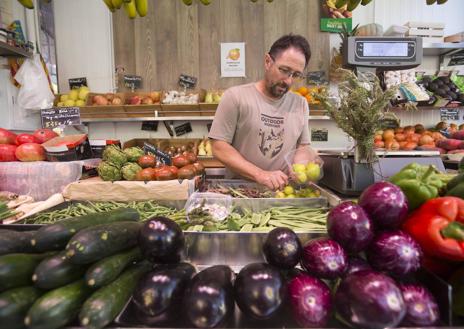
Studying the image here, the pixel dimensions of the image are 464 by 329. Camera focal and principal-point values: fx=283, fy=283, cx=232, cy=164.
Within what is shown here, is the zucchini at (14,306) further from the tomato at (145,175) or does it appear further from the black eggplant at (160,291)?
the tomato at (145,175)

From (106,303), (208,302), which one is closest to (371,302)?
(208,302)

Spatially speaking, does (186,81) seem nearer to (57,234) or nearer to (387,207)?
(57,234)

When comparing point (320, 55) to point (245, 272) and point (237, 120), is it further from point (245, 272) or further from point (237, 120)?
point (245, 272)

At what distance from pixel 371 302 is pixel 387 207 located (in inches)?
11.1

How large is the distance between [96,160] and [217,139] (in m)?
1.13

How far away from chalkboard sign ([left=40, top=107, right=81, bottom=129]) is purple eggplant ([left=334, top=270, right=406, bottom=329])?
299 cm

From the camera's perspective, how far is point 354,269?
779mm

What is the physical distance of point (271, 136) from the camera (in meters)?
2.50

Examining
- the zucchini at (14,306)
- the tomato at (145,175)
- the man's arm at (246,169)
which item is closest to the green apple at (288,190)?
the man's arm at (246,169)

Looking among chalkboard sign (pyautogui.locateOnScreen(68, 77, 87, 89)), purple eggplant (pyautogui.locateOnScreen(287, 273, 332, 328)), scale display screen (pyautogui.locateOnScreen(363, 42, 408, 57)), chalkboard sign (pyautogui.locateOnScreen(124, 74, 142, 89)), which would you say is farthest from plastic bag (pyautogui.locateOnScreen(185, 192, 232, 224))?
chalkboard sign (pyautogui.locateOnScreen(68, 77, 87, 89))

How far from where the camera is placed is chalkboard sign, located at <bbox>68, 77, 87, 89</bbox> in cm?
461

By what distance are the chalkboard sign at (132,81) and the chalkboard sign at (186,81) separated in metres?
0.67

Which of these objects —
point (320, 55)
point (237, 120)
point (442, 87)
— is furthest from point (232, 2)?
point (442, 87)

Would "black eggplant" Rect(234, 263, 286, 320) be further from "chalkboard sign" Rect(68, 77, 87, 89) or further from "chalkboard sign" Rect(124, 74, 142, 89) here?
"chalkboard sign" Rect(68, 77, 87, 89)
